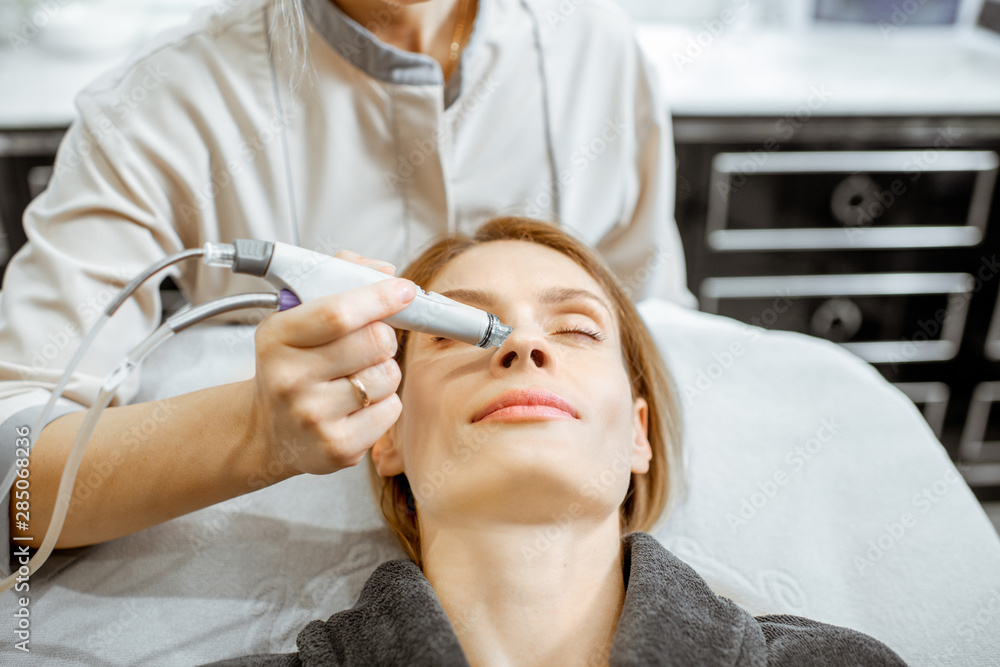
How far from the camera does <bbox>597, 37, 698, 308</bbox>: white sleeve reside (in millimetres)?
1402

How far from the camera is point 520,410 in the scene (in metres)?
0.85

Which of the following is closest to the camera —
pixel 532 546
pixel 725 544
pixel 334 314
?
pixel 334 314

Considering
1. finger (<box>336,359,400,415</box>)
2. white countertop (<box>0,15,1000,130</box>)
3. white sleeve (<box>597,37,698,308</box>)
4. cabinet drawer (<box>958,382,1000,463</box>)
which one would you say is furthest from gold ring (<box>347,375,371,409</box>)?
cabinet drawer (<box>958,382,1000,463</box>)

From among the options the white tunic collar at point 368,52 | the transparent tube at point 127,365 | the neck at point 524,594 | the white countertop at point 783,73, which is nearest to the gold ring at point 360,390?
the transparent tube at point 127,365

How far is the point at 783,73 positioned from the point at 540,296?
1.31 m

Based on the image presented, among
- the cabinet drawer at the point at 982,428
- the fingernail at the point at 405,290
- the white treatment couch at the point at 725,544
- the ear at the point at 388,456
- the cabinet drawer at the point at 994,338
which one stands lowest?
the cabinet drawer at the point at 982,428

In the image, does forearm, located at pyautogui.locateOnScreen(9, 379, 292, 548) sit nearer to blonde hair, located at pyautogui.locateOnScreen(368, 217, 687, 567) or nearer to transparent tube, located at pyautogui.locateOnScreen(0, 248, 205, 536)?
transparent tube, located at pyautogui.locateOnScreen(0, 248, 205, 536)

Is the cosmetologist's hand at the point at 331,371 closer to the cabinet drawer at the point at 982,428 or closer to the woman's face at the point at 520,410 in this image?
the woman's face at the point at 520,410

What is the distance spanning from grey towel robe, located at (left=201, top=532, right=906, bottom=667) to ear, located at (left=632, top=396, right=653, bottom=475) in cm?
16

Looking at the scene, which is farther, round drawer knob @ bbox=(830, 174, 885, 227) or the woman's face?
round drawer knob @ bbox=(830, 174, 885, 227)

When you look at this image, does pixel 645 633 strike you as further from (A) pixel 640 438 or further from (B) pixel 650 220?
(B) pixel 650 220

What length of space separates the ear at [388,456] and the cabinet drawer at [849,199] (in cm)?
110

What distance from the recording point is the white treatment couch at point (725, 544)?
0.96 metres

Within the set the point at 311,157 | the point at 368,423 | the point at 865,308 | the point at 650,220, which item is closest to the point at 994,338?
the point at 865,308
